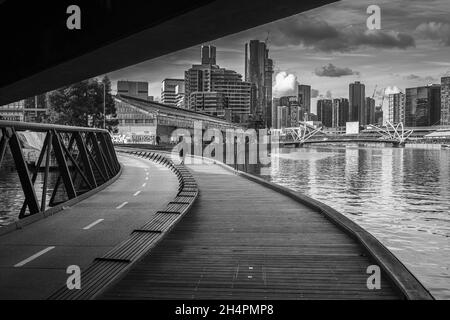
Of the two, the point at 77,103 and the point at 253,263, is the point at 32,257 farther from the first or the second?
the point at 77,103

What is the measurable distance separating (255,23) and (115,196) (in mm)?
16364

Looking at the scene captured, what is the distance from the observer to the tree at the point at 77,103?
90438mm

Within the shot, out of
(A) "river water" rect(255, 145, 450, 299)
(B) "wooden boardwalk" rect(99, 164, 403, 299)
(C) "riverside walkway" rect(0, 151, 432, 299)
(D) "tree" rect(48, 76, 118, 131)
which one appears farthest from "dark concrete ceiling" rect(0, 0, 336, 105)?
(D) "tree" rect(48, 76, 118, 131)

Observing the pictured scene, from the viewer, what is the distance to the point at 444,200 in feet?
144

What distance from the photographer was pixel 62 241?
42.7 feet

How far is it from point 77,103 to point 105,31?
85.5m

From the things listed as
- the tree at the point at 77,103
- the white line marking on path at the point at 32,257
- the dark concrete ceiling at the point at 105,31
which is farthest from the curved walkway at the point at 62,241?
the tree at the point at 77,103

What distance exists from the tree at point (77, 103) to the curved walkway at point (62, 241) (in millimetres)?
70810

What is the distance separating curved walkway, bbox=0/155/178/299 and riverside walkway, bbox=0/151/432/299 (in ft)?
0.08

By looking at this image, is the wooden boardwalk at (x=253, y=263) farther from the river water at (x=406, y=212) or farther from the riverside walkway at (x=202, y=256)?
the river water at (x=406, y=212)

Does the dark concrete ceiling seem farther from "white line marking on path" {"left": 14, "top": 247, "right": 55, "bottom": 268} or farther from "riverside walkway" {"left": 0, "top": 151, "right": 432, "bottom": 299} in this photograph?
"white line marking on path" {"left": 14, "top": 247, "right": 55, "bottom": 268}

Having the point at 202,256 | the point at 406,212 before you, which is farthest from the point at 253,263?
the point at 406,212

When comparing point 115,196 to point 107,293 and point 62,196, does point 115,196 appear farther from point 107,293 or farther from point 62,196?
point 62,196
